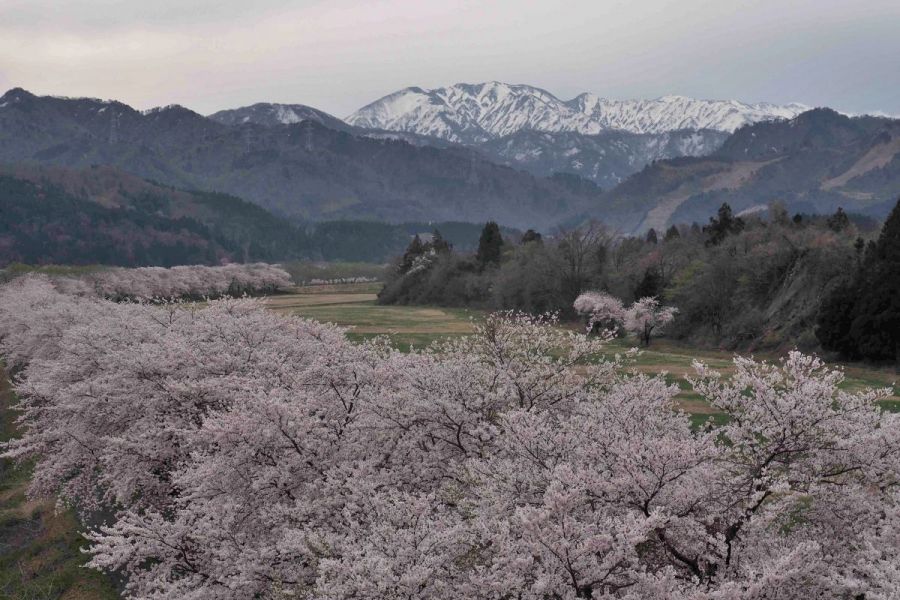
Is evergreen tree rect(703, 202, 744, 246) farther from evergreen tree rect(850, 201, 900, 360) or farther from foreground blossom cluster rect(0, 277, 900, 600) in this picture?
foreground blossom cluster rect(0, 277, 900, 600)

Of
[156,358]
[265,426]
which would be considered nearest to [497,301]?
[156,358]

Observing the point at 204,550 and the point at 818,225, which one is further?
the point at 818,225

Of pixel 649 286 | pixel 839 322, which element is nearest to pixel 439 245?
pixel 649 286

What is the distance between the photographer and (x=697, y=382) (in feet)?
57.4

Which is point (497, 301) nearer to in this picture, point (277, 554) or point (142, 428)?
point (142, 428)

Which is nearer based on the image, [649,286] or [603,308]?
[603,308]

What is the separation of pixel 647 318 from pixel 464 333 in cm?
2197

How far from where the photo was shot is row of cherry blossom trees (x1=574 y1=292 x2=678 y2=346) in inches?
3127

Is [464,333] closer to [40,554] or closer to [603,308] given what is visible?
[603,308]

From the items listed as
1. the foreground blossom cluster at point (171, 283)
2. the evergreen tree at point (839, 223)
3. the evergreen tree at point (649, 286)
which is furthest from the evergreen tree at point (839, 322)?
the foreground blossom cluster at point (171, 283)

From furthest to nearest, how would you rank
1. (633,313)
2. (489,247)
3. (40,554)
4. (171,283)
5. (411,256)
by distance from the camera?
1. (171,283)
2. (411,256)
3. (489,247)
4. (633,313)
5. (40,554)

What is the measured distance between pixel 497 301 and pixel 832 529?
98.7 m

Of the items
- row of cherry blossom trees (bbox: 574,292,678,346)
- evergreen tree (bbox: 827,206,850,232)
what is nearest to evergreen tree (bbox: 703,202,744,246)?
evergreen tree (bbox: 827,206,850,232)

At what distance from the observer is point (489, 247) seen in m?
138
